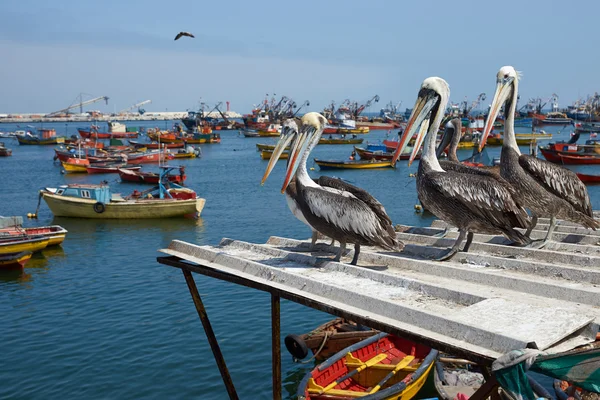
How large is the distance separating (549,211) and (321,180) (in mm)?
3016

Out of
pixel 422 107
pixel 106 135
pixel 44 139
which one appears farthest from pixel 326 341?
pixel 106 135

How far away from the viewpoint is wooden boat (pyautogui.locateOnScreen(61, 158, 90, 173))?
51562 millimetres

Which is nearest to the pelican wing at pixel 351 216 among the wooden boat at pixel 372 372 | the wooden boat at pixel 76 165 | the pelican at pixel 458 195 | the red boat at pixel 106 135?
the pelican at pixel 458 195

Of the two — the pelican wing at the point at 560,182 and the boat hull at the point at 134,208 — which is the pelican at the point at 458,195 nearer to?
the pelican wing at the point at 560,182

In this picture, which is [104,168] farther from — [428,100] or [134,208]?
[428,100]

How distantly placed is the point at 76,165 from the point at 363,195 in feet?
161

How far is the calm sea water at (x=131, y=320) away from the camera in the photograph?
11.9 m

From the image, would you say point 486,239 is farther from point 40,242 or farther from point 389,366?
point 40,242

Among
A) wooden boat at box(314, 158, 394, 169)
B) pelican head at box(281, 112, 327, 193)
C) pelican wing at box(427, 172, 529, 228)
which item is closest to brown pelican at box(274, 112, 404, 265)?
pelican head at box(281, 112, 327, 193)

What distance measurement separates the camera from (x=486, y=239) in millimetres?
8102

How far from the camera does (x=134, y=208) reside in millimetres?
29047

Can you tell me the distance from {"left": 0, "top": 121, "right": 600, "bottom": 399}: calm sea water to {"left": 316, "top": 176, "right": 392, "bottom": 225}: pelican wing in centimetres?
511

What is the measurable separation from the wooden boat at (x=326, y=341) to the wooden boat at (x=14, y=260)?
40.0 feet

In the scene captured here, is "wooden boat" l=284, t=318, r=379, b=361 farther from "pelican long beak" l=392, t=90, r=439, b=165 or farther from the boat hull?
the boat hull
